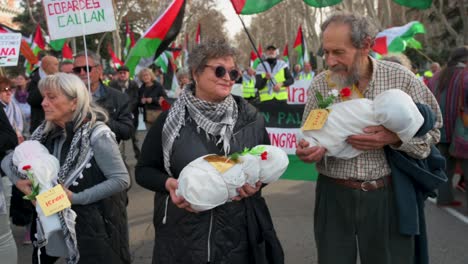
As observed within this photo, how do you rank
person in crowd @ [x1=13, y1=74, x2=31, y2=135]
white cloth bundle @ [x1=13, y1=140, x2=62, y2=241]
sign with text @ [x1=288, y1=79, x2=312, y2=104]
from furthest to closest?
person in crowd @ [x1=13, y1=74, x2=31, y2=135], sign with text @ [x1=288, y1=79, x2=312, y2=104], white cloth bundle @ [x1=13, y1=140, x2=62, y2=241]

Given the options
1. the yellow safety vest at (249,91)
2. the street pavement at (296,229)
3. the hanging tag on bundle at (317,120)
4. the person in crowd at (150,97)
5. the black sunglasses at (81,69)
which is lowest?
the street pavement at (296,229)

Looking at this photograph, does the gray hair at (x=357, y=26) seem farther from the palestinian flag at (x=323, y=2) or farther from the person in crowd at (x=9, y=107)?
the person in crowd at (x=9, y=107)

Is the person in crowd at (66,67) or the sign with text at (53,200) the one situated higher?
the person in crowd at (66,67)

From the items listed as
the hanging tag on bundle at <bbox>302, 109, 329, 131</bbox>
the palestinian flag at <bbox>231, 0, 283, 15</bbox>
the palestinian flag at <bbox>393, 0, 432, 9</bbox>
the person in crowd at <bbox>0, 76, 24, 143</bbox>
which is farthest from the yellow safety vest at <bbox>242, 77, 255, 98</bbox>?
the hanging tag on bundle at <bbox>302, 109, 329, 131</bbox>

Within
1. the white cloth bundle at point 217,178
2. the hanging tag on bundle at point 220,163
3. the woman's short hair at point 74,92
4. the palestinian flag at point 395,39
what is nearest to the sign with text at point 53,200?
the woman's short hair at point 74,92

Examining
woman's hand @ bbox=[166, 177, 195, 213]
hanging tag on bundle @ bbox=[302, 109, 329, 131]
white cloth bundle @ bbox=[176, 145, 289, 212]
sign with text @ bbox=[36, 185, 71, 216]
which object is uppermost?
hanging tag on bundle @ bbox=[302, 109, 329, 131]

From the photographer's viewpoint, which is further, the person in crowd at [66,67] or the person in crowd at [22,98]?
the person in crowd at [22,98]

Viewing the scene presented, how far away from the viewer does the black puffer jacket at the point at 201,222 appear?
2420mm

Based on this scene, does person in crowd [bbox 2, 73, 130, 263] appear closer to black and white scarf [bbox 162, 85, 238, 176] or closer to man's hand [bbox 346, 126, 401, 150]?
black and white scarf [bbox 162, 85, 238, 176]

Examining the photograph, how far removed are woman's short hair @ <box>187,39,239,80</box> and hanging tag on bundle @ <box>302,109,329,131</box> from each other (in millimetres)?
514

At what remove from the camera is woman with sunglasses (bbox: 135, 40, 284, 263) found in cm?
243

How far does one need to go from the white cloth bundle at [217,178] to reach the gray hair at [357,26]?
0.74 meters

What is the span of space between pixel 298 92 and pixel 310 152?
12.1 feet

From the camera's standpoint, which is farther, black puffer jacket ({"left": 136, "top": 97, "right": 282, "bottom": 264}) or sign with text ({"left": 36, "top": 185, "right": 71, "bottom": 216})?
sign with text ({"left": 36, "top": 185, "right": 71, "bottom": 216})
